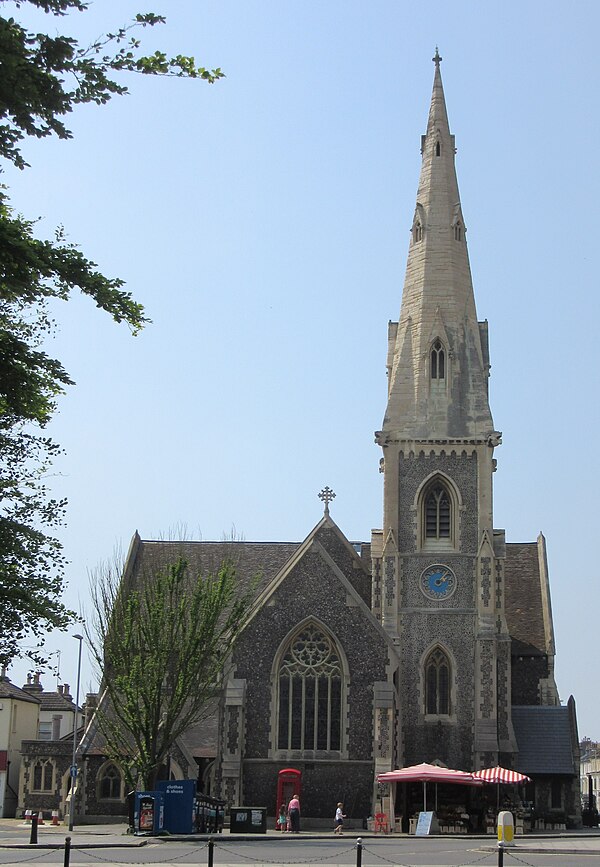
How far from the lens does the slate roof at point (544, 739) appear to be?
44.0m

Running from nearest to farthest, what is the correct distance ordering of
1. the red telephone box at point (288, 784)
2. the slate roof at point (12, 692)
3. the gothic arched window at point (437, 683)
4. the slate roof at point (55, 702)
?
the red telephone box at point (288, 784) → the gothic arched window at point (437, 683) → the slate roof at point (12, 692) → the slate roof at point (55, 702)

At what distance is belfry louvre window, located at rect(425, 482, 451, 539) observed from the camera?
45938 mm

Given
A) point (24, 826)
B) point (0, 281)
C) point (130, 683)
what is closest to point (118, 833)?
point (130, 683)

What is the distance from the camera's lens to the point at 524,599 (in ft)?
167

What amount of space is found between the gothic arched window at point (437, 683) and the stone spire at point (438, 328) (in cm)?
785

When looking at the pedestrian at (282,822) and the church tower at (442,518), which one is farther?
the church tower at (442,518)

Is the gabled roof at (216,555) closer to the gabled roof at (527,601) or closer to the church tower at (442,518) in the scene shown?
the church tower at (442,518)

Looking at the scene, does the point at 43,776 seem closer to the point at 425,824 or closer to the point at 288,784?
the point at 288,784

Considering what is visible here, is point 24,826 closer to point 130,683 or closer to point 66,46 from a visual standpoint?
point 130,683

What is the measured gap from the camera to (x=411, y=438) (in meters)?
46.6

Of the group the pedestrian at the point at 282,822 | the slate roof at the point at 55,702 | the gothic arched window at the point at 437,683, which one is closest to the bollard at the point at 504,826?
the pedestrian at the point at 282,822

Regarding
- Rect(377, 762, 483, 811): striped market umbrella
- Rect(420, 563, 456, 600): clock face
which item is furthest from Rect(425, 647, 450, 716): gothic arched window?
Rect(377, 762, 483, 811): striped market umbrella

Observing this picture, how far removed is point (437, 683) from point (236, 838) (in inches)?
532

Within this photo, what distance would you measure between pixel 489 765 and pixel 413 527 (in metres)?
8.57
